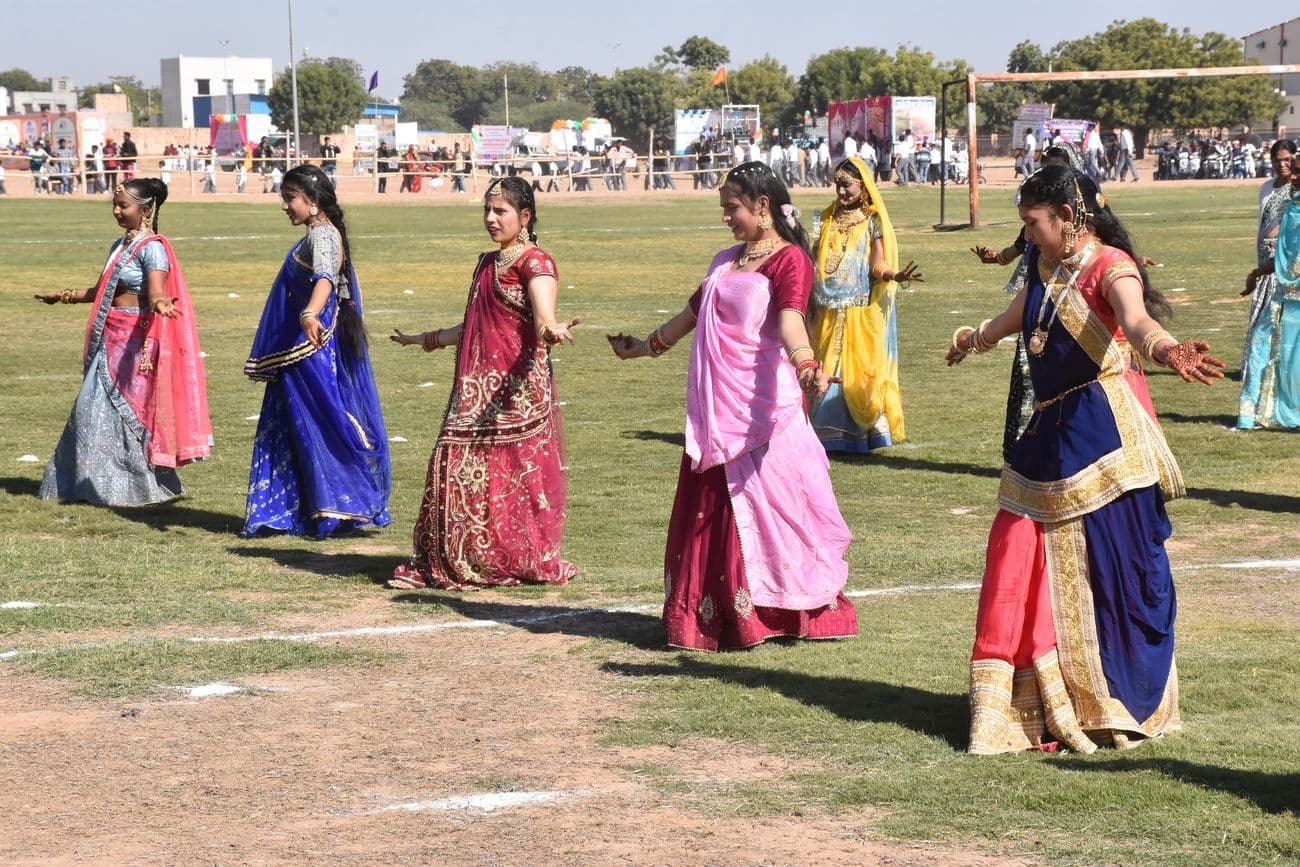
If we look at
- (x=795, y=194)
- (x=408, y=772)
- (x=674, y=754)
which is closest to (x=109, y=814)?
(x=408, y=772)

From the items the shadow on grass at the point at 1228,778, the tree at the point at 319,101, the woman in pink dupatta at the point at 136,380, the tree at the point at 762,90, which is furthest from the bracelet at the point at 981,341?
the tree at the point at 762,90

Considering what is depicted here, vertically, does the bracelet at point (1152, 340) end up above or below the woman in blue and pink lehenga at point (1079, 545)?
above

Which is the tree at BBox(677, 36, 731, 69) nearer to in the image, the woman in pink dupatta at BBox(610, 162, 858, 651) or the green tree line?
the green tree line

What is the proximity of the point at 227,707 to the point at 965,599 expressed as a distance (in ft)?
10.5

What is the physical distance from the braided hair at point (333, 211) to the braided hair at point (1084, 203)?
4304 millimetres

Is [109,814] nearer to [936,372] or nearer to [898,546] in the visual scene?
[898,546]

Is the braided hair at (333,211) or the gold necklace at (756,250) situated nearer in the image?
the gold necklace at (756,250)

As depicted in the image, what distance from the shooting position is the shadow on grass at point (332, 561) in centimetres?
838

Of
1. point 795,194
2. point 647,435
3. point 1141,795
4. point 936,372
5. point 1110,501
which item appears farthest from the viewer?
point 795,194

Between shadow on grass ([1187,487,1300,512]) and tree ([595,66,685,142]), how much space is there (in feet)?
360

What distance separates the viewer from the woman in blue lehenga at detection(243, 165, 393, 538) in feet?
29.2

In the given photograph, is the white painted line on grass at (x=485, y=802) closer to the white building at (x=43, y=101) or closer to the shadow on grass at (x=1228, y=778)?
the shadow on grass at (x=1228, y=778)

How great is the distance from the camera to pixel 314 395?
9.00 meters

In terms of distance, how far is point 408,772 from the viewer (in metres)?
5.33
